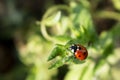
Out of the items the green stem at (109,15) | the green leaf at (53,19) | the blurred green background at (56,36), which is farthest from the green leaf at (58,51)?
the green stem at (109,15)

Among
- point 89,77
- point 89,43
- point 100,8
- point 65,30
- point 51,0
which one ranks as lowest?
point 89,77

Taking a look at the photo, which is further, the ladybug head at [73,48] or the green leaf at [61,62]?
the ladybug head at [73,48]

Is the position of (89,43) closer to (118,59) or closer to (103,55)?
(103,55)

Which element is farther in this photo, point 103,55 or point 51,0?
point 51,0

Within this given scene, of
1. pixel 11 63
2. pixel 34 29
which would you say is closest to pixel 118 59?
pixel 34 29

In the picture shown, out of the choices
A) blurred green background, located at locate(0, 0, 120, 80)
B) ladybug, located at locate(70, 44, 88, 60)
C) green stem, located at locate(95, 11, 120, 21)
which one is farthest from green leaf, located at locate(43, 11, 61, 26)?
green stem, located at locate(95, 11, 120, 21)

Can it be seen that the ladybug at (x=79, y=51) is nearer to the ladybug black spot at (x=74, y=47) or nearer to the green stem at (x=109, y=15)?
the ladybug black spot at (x=74, y=47)
